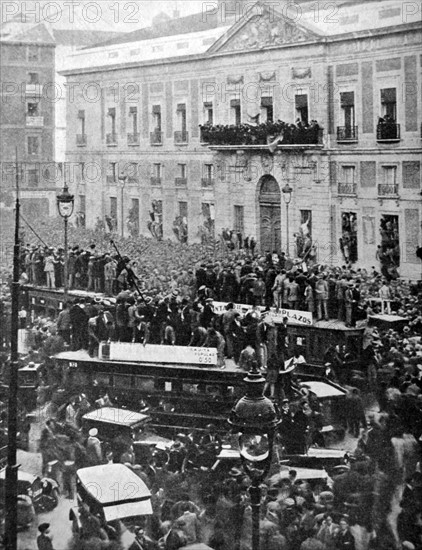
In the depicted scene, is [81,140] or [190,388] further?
[81,140]

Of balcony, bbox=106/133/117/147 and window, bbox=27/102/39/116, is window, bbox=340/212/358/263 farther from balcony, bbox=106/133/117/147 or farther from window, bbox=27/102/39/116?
window, bbox=27/102/39/116

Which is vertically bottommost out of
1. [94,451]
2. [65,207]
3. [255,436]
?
[94,451]

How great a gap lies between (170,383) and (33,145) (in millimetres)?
3173

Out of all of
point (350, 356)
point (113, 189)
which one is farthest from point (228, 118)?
point (350, 356)

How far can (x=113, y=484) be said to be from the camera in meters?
7.20

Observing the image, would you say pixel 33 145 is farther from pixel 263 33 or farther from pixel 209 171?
pixel 263 33

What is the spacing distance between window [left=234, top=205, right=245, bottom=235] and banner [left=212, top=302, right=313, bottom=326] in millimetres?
748

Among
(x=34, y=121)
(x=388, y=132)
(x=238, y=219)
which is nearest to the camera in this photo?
(x=388, y=132)

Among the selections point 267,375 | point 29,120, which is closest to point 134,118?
point 29,120

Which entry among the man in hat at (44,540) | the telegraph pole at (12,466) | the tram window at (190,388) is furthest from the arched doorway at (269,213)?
the man in hat at (44,540)

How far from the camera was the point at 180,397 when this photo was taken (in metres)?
7.59

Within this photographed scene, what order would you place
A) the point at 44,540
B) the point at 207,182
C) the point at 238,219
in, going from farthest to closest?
1. the point at 207,182
2. the point at 238,219
3. the point at 44,540

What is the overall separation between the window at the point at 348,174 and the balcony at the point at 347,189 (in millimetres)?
29

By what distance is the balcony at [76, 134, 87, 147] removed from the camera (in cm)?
853
